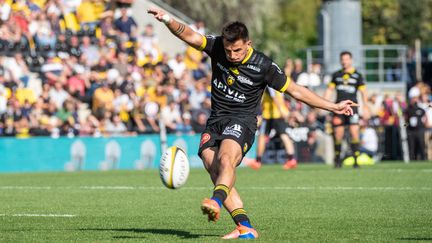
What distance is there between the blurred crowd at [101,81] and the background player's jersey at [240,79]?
47.7 ft

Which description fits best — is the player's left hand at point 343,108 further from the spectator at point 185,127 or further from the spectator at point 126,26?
the spectator at point 126,26

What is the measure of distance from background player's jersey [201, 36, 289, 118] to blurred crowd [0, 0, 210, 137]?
15969 mm

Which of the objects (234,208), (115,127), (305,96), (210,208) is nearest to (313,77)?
(115,127)

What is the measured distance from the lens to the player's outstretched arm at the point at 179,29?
937 cm

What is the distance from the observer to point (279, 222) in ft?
35.8

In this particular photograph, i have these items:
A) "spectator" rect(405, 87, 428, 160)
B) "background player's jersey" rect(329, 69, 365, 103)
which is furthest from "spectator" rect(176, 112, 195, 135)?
"background player's jersey" rect(329, 69, 365, 103)

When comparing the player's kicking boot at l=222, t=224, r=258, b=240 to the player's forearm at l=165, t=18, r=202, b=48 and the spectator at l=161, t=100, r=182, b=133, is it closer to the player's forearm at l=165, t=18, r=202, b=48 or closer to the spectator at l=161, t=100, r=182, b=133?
the player's forearm at l=165, t=18, r=202, b=48

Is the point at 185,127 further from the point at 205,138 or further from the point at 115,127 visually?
the point at 205,138

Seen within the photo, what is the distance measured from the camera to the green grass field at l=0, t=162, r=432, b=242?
974cm

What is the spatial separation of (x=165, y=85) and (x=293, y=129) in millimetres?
3850

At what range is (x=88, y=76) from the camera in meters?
27.9

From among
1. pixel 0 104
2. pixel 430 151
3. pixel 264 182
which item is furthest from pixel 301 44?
pixel 264 182

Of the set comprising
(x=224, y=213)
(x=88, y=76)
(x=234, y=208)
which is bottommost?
(x=224, y=213)

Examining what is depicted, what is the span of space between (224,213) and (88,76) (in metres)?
16.1
